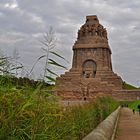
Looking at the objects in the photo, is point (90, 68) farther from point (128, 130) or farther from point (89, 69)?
point (128, 130)

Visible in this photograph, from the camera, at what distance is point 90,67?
213 ft

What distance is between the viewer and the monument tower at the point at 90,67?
56.4 metres

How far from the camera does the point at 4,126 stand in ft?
8.13

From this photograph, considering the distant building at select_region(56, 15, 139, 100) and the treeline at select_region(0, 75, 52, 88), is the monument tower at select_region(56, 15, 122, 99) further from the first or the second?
the treeline at select_region(0, 75, 52, 88)

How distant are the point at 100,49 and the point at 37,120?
205 ft

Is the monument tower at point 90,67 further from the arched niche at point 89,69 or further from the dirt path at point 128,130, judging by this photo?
the dirt path at point 128,130

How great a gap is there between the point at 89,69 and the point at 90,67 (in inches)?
28.2

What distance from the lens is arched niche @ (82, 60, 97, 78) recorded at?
6275 cm

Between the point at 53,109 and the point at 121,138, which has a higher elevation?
the point at 53,109

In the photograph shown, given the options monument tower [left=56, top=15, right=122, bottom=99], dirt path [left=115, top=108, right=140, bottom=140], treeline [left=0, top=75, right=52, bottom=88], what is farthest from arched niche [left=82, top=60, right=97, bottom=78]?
treeline [left=0, top=75, right=52, bottom=88]

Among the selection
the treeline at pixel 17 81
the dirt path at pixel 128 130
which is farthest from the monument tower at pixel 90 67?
the treeline at pixel 17 81

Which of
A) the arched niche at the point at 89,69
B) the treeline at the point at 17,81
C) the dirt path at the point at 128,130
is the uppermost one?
the arched niche at the point at 89,69

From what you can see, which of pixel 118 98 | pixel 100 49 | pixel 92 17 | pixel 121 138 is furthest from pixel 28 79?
pixel 92 17

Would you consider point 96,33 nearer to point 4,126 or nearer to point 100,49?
point 100,49
